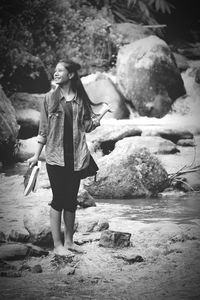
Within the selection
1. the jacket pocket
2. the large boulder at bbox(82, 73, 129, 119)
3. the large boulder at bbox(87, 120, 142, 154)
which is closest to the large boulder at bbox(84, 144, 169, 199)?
the large boulder at bbox(87, 120, 142, 154)

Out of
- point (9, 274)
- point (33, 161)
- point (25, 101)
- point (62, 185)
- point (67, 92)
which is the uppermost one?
point (67, 92)

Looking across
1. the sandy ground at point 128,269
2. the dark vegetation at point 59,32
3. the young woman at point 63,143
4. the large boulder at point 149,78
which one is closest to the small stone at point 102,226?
the sandy ground at point 128,269

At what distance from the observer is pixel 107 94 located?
12.5 meters

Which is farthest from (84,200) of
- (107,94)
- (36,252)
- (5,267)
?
(107,94)

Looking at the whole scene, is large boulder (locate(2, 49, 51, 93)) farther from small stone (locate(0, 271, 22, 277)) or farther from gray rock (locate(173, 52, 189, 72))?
small stone (locate(0, 271, 22, 277))

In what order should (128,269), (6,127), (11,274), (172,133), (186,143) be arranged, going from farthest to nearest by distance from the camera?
1. (172,133)
2. (186,143)
3. (6,127)
4. (128,269)
5. (11,274)

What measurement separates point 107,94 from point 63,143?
30.2ft

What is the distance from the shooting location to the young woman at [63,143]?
11.2ft

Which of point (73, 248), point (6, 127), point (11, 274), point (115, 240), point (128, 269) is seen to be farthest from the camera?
point (6, 127)

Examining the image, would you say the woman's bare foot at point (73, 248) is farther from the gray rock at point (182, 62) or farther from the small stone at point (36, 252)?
the gray rock at point (182, 62)

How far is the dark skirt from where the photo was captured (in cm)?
344

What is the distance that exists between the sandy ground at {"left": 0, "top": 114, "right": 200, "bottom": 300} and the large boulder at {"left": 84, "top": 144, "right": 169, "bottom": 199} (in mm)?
1275

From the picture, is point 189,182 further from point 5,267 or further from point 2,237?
point 5,267

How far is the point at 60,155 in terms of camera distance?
11.2 feet
